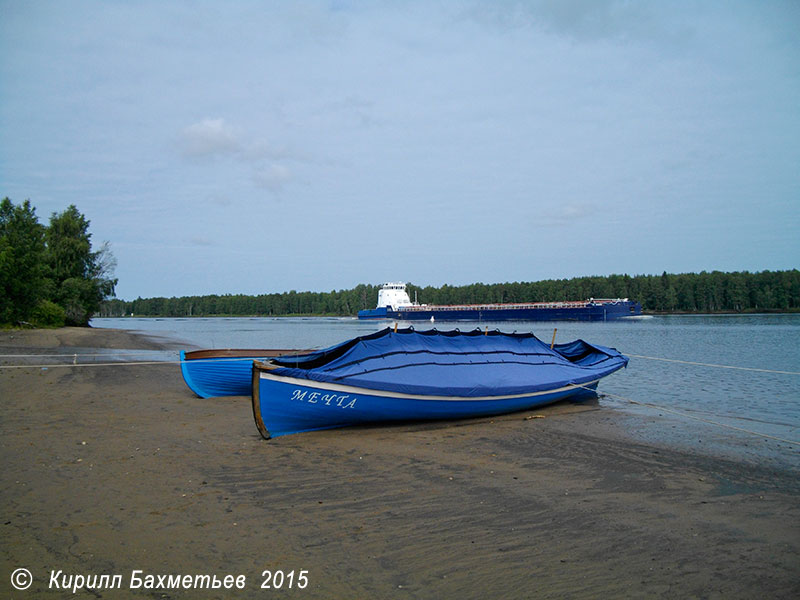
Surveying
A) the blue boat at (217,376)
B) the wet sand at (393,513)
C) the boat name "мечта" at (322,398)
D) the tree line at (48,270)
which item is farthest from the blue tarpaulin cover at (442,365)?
the tree line at (48,270)

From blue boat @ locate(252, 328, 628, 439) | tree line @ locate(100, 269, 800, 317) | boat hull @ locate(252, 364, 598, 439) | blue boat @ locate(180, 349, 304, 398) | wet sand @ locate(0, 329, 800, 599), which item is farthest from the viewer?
tree line @ locate(100, 269, 800, 317)

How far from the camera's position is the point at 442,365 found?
10508mm

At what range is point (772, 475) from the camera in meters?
6.83

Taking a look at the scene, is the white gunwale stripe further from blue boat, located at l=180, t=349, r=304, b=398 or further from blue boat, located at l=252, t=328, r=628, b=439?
blue boat, located at l=180, t=349, r=304, b=398

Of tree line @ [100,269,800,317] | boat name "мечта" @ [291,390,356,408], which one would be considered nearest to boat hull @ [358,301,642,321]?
tree line @ [100,269,800,317]

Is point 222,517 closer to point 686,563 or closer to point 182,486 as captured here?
point 182,486

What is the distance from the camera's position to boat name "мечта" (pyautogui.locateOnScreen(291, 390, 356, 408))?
863cm

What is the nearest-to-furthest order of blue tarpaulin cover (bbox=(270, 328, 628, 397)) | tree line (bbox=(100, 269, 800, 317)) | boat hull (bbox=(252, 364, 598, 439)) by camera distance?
boat hull (bbox=(252, 364, 598, 439)), blue tarpaulin cover (bbox=(270, 328, 628, 397)), tree line (bbox=(100, 269, 800, 317))

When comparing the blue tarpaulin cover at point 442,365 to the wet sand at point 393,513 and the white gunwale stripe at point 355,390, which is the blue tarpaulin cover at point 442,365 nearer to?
the white gunwale stripe at point 355,390

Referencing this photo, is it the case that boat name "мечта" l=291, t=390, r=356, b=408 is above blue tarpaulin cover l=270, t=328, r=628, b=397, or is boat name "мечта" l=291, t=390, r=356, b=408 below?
below

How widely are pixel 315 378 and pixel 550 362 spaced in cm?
617

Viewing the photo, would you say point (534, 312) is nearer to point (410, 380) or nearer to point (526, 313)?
point (526, 313)

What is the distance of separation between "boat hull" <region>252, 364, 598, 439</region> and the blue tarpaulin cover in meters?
0.13

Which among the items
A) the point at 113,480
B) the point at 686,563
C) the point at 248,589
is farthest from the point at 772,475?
the point at 113,480
